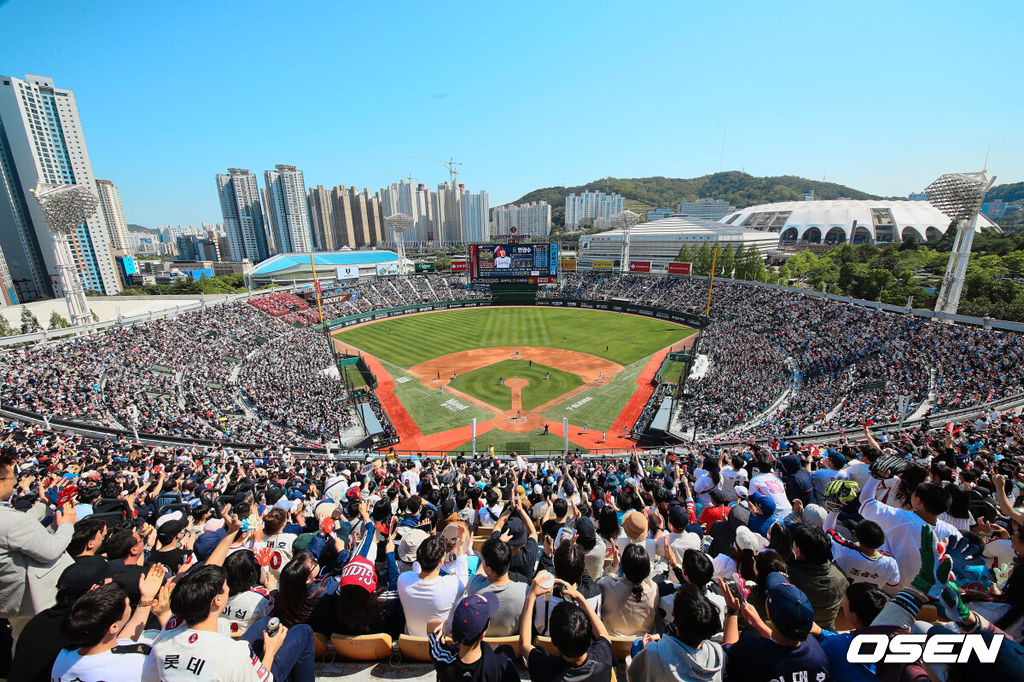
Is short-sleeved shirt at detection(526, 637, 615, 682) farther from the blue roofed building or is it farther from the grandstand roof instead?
the grandstand roof

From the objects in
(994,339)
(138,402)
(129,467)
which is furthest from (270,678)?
(994,339)

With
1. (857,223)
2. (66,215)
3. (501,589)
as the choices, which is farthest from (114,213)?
(857,223)

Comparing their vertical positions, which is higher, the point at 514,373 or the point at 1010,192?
the point at 1010,192

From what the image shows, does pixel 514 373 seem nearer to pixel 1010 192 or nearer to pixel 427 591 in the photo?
pixel 427 591

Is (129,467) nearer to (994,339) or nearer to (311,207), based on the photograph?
(994,339)

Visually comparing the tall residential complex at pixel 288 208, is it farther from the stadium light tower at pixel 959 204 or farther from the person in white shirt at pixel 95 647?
the person in white shirt at pixel 95 647

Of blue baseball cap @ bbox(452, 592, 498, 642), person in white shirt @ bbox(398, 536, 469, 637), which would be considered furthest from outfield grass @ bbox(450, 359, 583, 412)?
blue baseball cap @ bbox(452, 592, 498, 642)

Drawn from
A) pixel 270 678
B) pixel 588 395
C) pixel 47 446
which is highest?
pixel 270 678
